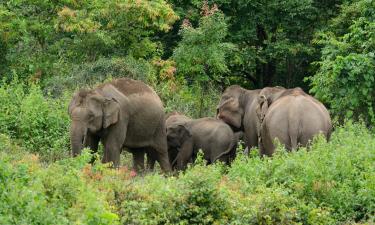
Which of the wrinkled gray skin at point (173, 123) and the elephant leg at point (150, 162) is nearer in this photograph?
the elephant leg at point (150, 162)

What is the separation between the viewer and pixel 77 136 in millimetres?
16281

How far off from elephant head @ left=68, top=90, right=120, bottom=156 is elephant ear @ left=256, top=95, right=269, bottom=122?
3.45m

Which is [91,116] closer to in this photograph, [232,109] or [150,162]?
[150,162]

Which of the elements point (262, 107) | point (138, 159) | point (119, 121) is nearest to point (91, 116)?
point (119, 121)

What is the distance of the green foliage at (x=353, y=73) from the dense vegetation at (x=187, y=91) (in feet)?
0.11

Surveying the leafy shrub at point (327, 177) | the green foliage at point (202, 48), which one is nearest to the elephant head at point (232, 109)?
the green foliage at point (202, 48)

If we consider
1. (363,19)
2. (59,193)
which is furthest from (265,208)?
(363,19)

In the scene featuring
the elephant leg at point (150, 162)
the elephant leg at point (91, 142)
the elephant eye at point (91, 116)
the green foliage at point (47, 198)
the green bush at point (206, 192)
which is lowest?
the elephant leg at point (150, 162)

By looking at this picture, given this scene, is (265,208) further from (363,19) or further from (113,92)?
(363,19)

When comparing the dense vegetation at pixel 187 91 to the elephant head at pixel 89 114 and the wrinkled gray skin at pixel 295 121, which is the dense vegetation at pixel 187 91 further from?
the elephant head at pixel 89 114

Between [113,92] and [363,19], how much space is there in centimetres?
835

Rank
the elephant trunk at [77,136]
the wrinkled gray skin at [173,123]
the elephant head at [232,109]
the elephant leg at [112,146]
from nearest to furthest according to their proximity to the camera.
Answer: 1. the elephant trunk at [77,136]
2. the elephant leg at [112,146]
3. the wrinkled gray skin at [173,123]
4. the elephant head at [232,109]

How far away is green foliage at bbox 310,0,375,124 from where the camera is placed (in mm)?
21609

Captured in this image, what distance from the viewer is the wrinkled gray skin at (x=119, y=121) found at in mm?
A: 16531
